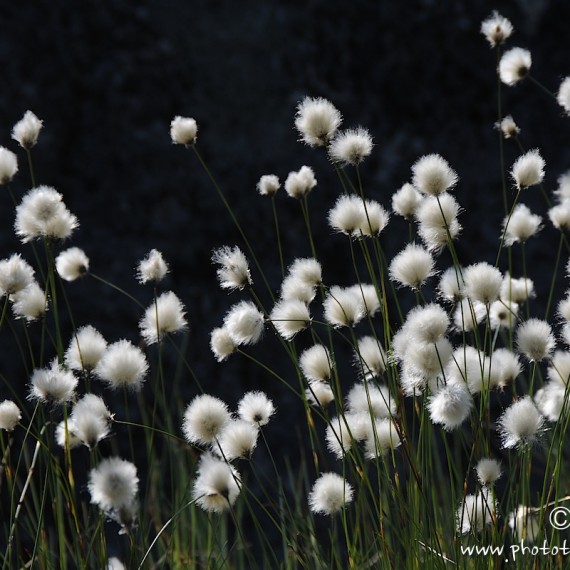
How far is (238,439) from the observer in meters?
1.55

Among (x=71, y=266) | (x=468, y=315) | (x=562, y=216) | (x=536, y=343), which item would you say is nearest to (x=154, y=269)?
(x=71, y=266)

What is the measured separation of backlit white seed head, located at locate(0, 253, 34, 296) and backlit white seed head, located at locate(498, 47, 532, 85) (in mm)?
1245

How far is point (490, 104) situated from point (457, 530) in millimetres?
3323

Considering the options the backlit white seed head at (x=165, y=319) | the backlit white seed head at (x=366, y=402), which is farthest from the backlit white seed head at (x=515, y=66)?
the backlit white seed head at (x=165, y=319)

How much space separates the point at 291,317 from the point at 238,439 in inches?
9.9

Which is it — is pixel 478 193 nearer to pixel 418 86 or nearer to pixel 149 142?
pixel 418 86

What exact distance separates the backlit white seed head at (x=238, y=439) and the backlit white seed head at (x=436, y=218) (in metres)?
0.50

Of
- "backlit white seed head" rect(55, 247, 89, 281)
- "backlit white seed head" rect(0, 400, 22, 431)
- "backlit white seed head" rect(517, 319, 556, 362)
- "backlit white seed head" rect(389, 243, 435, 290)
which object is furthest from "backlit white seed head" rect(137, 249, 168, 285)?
"backlit white seed head" rect(517, 319, 556, 362)

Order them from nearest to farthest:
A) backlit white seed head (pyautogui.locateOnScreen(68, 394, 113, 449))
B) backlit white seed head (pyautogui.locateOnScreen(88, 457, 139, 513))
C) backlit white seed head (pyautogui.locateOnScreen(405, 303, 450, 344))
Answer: backlit white seed head (pyautogui.locateOnScreen(88, 457, 139, 513))
backlit white seed head (pyautogui.locateOnScreen(68, 394, 113, 449))
backlit white seed head (pyautogui.locateOnScreen(405, 303, 450, 344))

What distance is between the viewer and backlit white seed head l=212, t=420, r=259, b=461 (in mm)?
1547

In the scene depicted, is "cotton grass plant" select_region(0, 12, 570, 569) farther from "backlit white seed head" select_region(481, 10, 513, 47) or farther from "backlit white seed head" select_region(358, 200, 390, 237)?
"backlit white seed head" select_region(481, 10, 513, 47)

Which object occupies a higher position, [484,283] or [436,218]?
[436,218]

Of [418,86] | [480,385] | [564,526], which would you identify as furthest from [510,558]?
[418,86]

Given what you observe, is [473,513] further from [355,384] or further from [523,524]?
[355,384]
